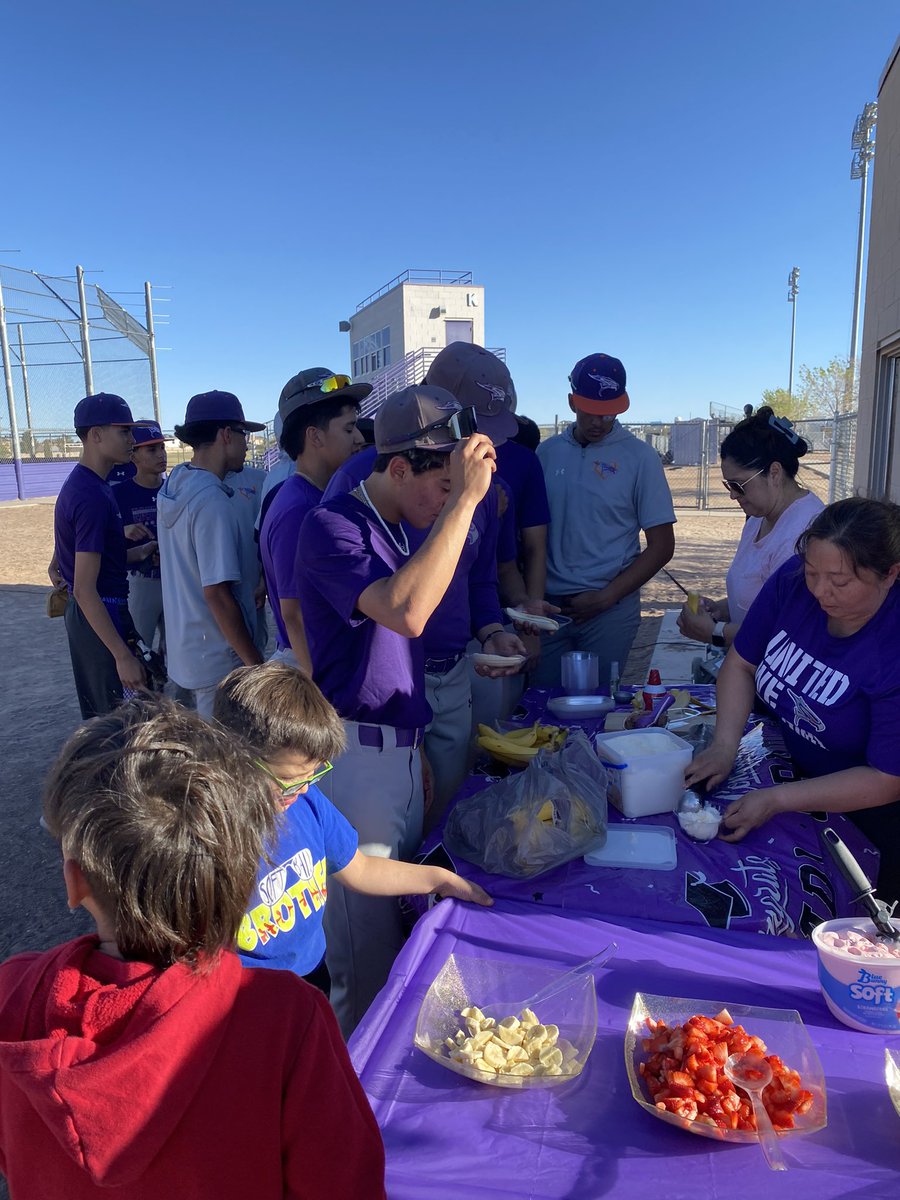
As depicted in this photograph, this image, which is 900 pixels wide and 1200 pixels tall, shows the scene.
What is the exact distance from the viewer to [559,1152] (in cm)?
114

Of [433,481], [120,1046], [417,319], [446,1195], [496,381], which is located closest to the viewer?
[120,1046]

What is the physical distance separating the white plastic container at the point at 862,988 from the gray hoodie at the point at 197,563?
2387 millimetres

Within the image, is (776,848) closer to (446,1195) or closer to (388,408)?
(446,1195)

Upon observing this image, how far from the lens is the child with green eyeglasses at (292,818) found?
1504mm

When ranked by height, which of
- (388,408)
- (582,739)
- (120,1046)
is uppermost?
(388,408)

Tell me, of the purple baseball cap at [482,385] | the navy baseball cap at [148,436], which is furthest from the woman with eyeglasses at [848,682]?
the navy baseball cap at [148,436]

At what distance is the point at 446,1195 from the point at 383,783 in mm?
1061

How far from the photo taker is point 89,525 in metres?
3.44

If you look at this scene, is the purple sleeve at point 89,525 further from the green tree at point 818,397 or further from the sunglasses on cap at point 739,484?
the green tree at point 818,397

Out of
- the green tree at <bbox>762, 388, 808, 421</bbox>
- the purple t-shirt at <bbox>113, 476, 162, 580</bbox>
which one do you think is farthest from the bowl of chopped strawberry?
the green tree at <bbox>762, 388, 808, 421</bbox>

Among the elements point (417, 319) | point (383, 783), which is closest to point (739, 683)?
point (383, 783)

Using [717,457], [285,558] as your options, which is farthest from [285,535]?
[717,457]

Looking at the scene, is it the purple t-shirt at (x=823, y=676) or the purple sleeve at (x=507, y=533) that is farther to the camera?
the purple sleeve at (x=507, y=533)

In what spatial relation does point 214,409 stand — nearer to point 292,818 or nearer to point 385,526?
point 385,526
